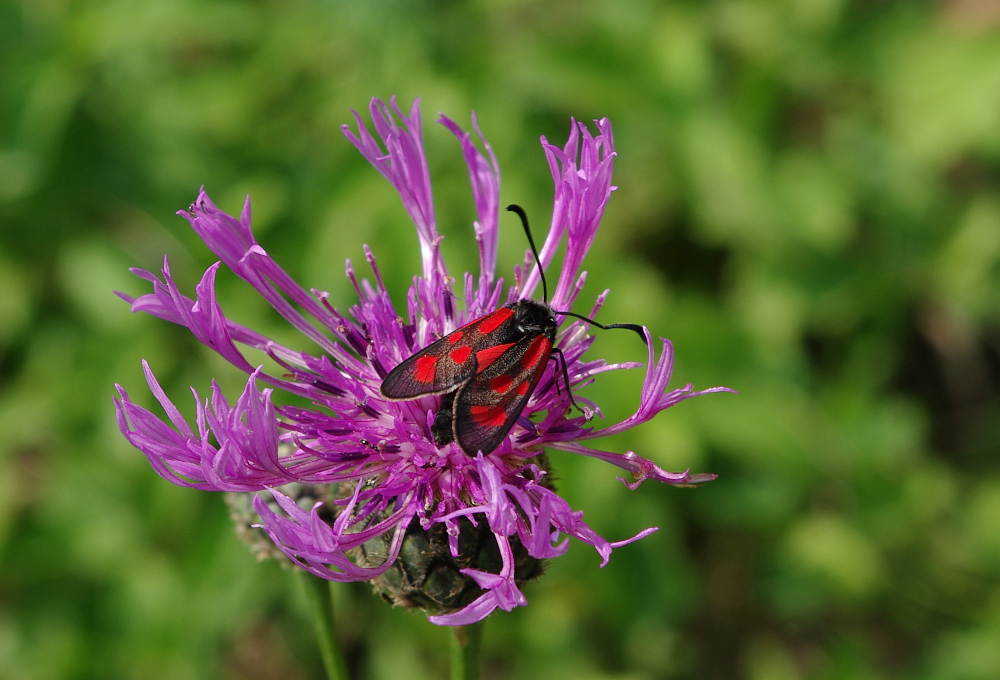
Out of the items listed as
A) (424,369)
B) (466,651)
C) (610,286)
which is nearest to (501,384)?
(424,369)

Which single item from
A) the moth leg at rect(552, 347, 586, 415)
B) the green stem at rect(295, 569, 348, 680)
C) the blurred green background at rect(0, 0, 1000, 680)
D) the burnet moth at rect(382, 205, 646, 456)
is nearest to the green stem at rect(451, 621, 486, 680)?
the green stem at rect(295, 569, 348, 680)

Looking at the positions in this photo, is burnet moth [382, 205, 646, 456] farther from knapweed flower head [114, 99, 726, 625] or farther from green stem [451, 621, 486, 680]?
green stem [451, 621, 486, 680]

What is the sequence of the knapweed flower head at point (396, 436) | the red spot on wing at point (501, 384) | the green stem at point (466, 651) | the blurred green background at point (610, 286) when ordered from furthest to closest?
the blurred green background at point (610, 286)
the green stem at point (466, 651)
the red spot on wing at point (501, 384)
the knapweed flower head at point (396, 436)

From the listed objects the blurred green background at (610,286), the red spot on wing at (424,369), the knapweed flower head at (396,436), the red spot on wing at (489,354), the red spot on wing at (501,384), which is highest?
the red spot on wing at (489,354)

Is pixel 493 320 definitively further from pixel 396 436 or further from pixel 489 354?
pixel 396 436

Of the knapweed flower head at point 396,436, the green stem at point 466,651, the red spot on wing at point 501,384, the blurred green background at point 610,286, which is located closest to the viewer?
the knapweed flower head at point 396,436

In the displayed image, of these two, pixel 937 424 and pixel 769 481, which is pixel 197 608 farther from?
pixel 937 424

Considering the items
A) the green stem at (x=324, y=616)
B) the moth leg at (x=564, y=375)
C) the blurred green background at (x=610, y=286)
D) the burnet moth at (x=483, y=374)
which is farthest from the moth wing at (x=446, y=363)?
the blurred green background at (x=610, y=286)

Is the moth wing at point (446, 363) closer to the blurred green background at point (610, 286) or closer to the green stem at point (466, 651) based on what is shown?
the green stem at point (466, 651)

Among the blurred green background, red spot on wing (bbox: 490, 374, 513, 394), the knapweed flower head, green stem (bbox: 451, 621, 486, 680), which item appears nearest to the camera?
the knapweed flower head
